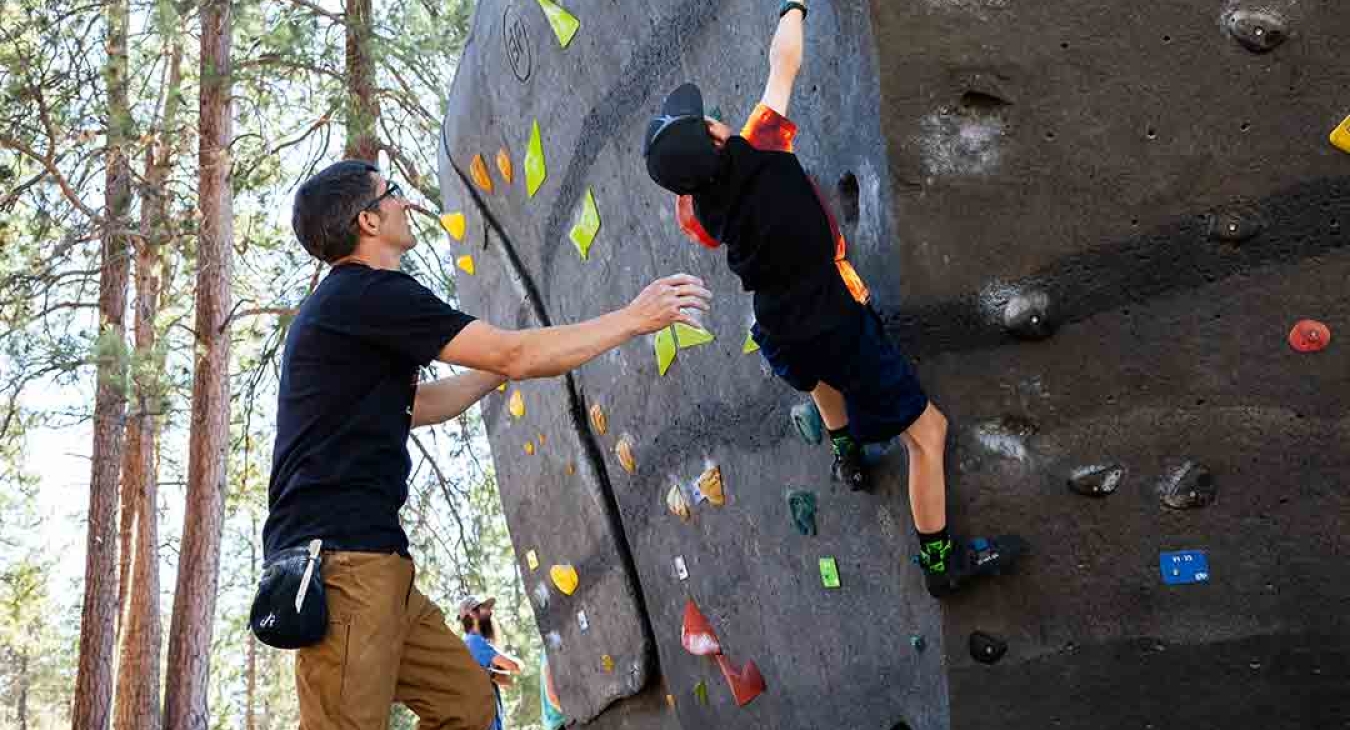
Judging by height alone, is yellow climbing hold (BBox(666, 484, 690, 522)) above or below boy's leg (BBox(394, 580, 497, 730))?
above

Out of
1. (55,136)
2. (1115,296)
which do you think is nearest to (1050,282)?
(1115,296)

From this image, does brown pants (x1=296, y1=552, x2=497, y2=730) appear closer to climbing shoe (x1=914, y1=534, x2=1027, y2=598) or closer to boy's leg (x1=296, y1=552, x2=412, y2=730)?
boy's leg (x1=296, y1=552, x2=412, y2=730)

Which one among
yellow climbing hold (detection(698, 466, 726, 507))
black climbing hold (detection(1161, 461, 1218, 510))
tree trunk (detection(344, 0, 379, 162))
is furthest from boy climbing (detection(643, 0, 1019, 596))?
tree trunk (detection(344, 0, 379, 162))

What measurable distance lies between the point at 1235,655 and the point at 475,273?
383 cm

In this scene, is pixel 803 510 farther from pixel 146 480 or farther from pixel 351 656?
pixel 146 480

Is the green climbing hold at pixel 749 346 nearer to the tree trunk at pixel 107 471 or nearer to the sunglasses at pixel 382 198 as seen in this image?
the sunglasses at pixel 382 198

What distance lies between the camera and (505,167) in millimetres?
5344

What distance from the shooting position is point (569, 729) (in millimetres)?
6258

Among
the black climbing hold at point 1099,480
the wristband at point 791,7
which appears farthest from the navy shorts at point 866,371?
the wristband at point 791,7

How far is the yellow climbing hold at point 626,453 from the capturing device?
4.68 metres

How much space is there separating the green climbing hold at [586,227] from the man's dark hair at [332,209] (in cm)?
128

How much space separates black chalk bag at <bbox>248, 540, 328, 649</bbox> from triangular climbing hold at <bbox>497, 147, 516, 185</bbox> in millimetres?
2532

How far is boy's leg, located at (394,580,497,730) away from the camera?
3223 mm

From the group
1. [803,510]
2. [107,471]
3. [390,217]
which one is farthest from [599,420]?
[107,471]
